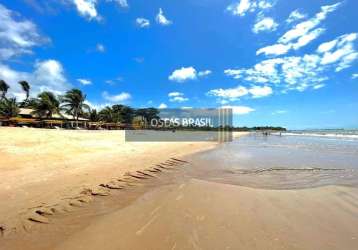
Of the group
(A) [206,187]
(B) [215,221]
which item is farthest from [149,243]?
(A) [206,187]

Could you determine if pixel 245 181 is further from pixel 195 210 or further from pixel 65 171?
pixel 65 171

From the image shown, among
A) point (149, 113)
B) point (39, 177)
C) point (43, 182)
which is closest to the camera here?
point (43, 182)

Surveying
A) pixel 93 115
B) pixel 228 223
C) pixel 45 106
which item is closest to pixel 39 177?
pixel 228 223

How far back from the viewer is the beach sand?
12.2ft

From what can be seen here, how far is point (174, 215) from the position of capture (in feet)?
15.9

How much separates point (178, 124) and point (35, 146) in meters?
103

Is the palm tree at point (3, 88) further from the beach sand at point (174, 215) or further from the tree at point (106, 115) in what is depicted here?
the beach sand at point (174, 215)

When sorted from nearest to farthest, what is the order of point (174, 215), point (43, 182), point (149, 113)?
point (174, 215) < point (43, 182) < point (149, 113)

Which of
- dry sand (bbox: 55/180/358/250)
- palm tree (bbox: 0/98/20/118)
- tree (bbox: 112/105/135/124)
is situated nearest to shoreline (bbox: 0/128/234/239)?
dry sand (bbox: 55/180/358/250)

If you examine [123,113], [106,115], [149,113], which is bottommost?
[106,115]

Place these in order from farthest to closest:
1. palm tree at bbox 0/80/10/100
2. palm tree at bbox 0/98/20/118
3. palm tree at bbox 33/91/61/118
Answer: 1. palm tree at bbox 0/80/10/100
2. palm tree at bbox 33/91/61/118
3. palm tree at bbox 0/98/20/118

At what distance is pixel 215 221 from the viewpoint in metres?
4.55

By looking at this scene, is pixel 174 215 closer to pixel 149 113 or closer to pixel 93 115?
pixel 93 115

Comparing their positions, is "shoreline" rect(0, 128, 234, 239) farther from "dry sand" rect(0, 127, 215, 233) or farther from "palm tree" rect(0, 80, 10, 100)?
"palm tree" rect(0, 80, 10, 100)
